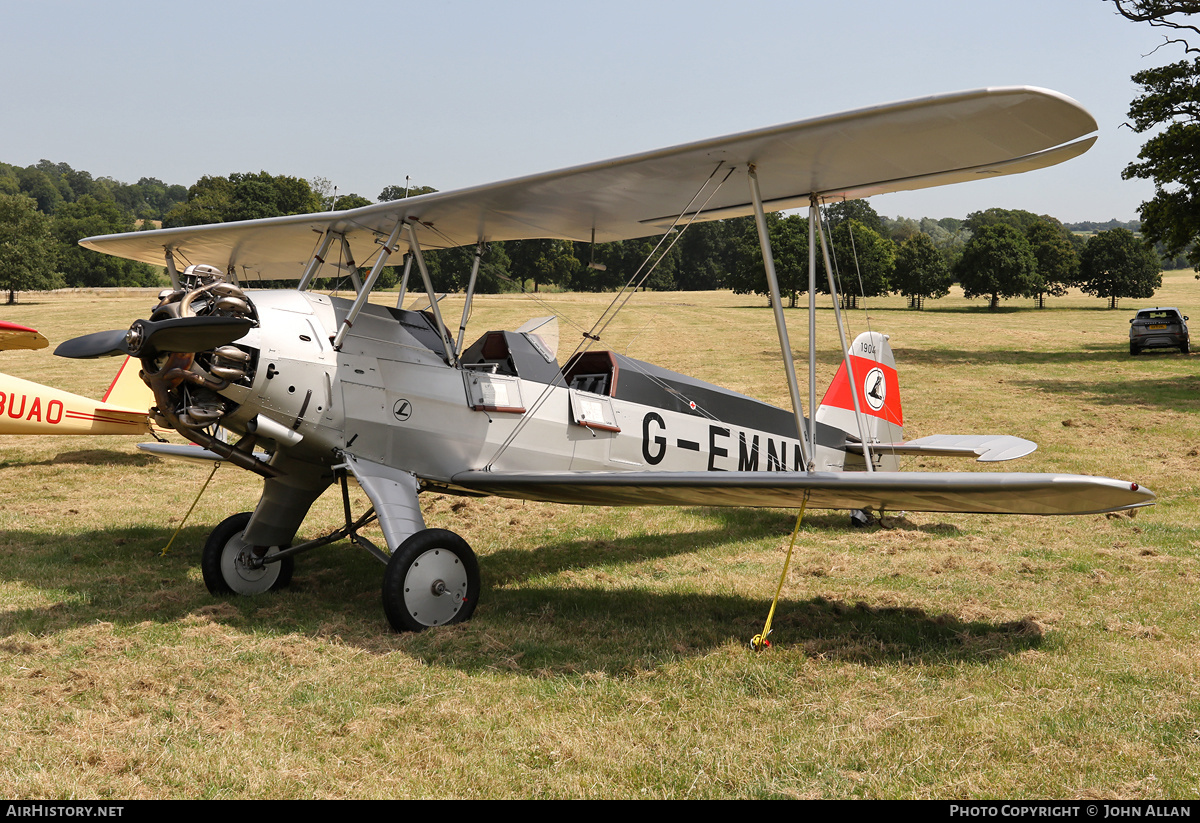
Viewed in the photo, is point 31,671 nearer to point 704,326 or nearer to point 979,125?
point 979,125

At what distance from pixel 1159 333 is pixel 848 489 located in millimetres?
25242

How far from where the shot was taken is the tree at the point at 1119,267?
169ft

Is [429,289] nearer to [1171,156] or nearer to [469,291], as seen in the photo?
[469,291]

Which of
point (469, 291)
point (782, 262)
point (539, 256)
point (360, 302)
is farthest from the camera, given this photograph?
point (782, 262)

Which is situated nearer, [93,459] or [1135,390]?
[93,459]

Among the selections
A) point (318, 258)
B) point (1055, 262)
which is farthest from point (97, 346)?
point (1055, 262)

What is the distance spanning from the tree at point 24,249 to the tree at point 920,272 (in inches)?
2154

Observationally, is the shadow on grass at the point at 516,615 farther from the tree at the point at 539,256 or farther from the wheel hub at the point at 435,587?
the tree at the point at 539,256

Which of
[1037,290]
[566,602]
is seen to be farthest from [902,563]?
[1037,290]

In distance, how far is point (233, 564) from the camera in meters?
6.19

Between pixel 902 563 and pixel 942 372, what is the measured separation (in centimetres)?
1569

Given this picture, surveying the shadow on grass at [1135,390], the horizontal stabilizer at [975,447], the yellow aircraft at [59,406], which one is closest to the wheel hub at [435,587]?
the horizontal stabilizer at [975,447]

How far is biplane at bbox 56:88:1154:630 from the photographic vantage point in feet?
15.1

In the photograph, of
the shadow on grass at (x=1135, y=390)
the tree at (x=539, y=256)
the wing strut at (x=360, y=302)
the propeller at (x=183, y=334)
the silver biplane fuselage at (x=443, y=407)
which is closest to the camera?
the propeller at (x=183, y=334)
